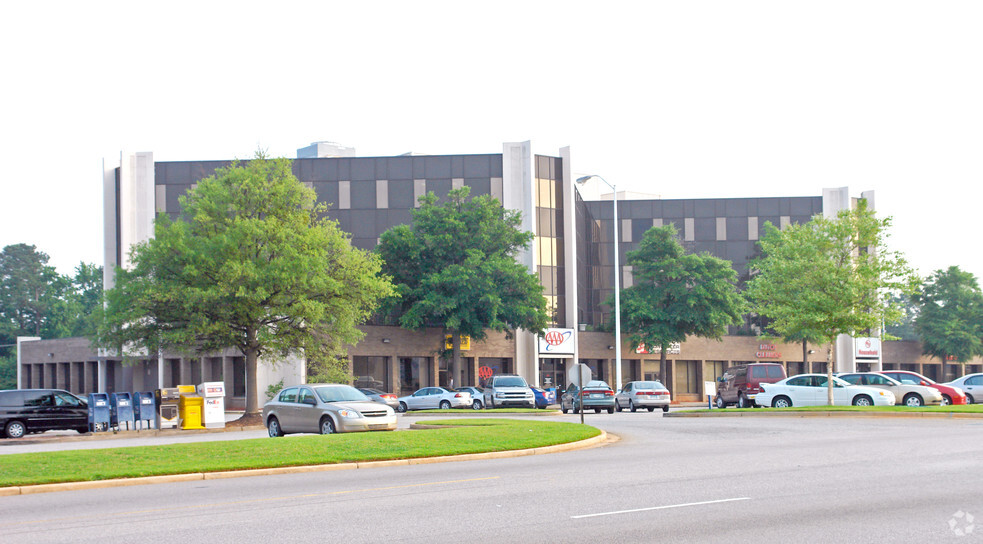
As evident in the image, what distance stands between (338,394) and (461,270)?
2710 cm

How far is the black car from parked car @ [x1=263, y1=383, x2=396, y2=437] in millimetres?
9114

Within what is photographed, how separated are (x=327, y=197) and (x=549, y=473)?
49.1 metres

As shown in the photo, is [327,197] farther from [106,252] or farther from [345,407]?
[345,407]

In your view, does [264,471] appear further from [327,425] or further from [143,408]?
[143,408]

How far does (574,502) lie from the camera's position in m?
11.3

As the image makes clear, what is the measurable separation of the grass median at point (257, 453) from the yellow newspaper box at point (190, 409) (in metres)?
10.8

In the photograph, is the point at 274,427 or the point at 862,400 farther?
the point at 862,400

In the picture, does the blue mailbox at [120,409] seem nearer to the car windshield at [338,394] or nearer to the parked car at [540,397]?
the car windshield at [338,394]

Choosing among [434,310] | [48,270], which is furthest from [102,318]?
[48,270]

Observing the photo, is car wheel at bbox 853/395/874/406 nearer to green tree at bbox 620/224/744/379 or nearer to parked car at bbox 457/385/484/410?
parked car at bbox 457/385/484/410

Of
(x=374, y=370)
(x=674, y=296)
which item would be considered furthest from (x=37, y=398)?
(x=674, y=296)

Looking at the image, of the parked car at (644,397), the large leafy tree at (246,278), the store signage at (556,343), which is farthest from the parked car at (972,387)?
the store signage at (556,343)

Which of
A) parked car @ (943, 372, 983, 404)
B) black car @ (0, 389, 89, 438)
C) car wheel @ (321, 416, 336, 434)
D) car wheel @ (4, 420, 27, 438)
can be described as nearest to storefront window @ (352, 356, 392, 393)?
black car @ (0, 389, 89, 438)

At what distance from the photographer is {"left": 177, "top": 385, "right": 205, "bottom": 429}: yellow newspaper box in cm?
3052
